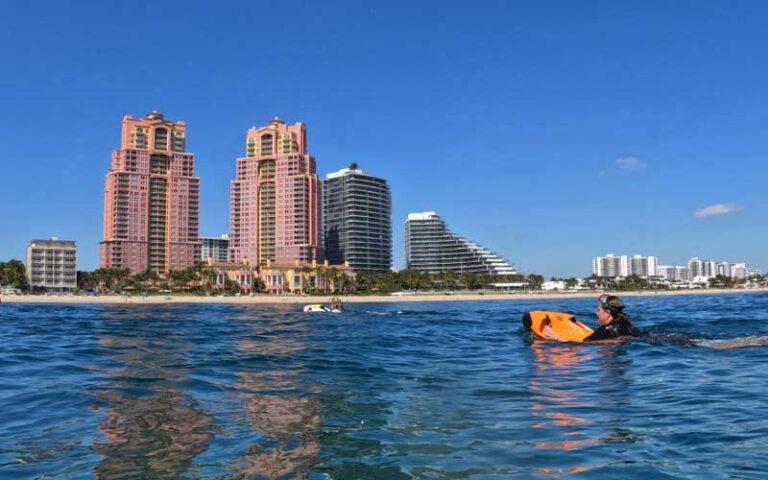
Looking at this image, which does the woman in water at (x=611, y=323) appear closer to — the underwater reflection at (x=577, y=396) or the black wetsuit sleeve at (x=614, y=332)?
the black wetsuit sleeve at (x=614, y=332)

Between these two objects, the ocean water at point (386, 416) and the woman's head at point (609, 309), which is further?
the woman's head at point (609, 309)

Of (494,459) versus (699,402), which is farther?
(699,402)

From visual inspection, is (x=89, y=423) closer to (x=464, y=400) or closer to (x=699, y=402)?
(x=464, y=400)

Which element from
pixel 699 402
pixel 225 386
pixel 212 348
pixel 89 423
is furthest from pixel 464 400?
pixel 212 348

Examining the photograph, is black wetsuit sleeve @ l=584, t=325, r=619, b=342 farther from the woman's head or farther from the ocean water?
the ocean water

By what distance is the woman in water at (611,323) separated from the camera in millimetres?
19547

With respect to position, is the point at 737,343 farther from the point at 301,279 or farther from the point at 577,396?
the point at 301,279

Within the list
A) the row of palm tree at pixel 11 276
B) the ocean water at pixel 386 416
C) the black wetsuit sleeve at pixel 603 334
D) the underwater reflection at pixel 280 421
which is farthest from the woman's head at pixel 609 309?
the row of palm tree at pixel 11 276

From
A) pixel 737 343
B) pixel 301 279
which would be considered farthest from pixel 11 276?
pixel 737 343

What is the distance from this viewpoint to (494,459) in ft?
21.1

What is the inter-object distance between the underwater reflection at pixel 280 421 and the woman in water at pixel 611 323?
10079 mm

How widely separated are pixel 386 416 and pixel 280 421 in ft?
4.88

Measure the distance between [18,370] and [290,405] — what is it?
7.67 m

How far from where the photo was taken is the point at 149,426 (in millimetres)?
7934
